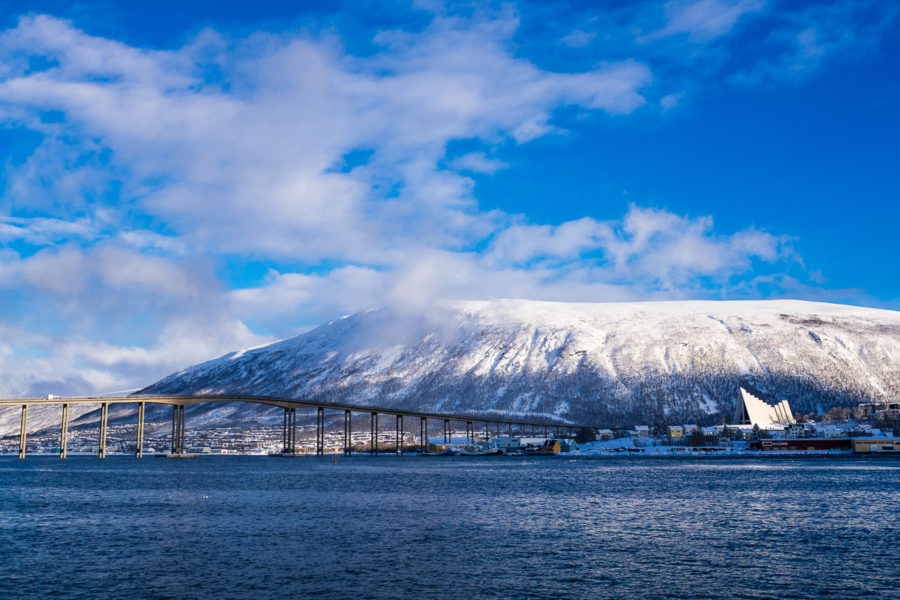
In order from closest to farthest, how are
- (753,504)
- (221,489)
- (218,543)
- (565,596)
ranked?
(565,596) → (218,543) → (753,504) → (221,489)

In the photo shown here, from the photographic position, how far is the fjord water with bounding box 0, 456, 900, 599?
31.1 meters

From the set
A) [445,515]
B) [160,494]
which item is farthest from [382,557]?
[160,494]

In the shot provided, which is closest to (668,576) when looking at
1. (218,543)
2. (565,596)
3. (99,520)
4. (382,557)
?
(565,596)

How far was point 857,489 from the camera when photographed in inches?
3100

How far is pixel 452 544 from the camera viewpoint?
42.1 m

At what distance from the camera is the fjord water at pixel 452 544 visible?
3106 centimetres

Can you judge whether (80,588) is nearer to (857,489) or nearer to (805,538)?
(805,538)

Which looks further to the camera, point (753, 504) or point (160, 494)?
point (160, 494)

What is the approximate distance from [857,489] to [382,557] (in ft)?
200

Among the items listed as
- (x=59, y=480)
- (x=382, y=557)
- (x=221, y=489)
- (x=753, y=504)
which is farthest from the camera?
(x=59, y=480)

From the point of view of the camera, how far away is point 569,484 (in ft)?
299

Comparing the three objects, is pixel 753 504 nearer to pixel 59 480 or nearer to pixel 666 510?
pixel 666 510

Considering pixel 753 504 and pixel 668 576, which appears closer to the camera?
pixel 668 576

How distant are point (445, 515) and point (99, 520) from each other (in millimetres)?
23899
